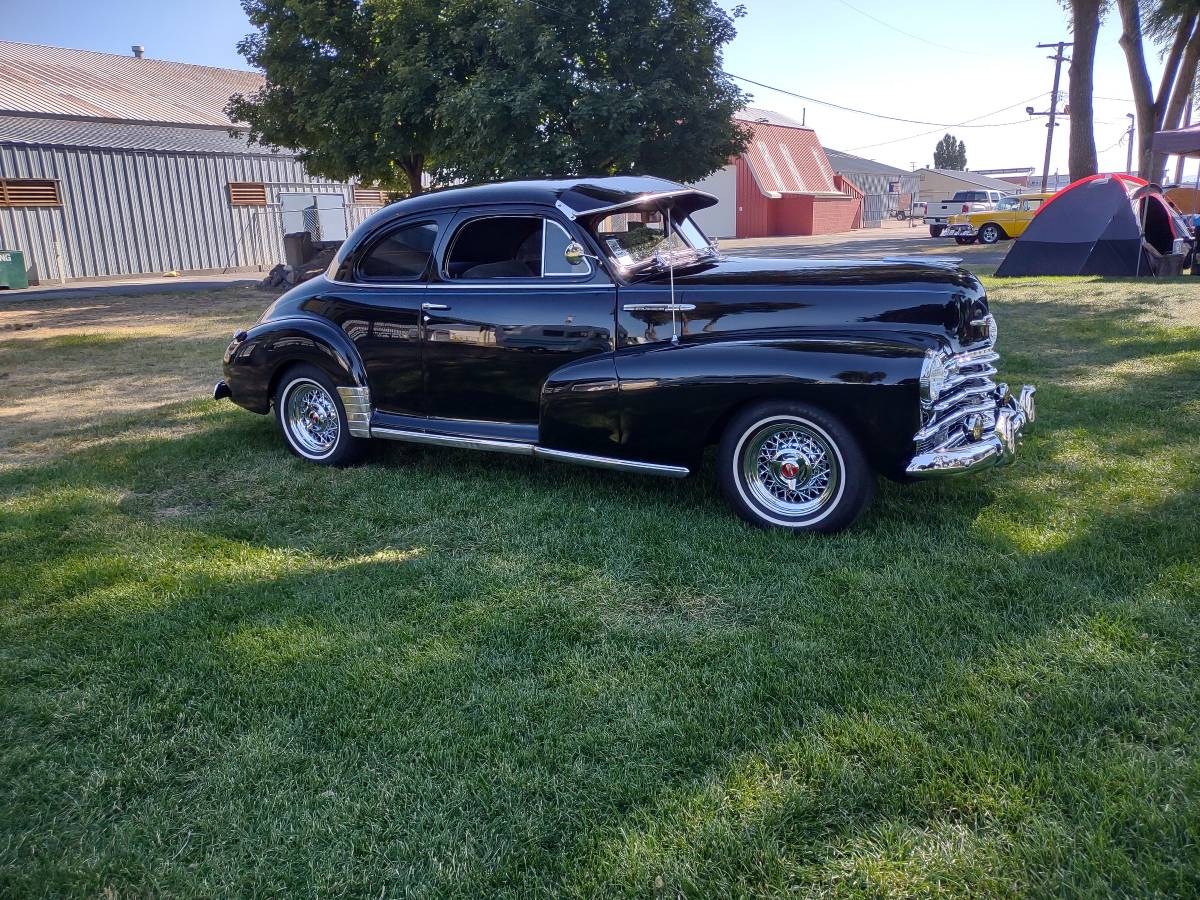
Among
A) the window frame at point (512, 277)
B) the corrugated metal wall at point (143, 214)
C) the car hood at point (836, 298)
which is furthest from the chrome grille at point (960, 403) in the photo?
the corrugated metal wall at point (143, 214)

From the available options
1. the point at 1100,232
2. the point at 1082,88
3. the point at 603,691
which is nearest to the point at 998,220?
the point at 1082,88

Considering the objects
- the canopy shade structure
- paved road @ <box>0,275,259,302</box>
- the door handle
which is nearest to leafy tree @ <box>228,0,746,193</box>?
paved road @ <box>0,275,259,302</box>

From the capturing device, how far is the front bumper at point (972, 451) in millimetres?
4203

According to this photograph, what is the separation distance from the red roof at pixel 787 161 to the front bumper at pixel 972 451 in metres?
43.7

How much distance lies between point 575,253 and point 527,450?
44.3 inches

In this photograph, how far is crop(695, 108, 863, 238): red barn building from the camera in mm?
46781

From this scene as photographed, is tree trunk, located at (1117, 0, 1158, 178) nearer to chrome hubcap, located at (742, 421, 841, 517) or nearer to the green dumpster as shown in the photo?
chrome hubcap, located at (742, 421, 841, 517)

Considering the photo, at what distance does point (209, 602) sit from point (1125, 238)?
15714 mm

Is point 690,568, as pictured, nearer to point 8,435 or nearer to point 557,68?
point 8,435

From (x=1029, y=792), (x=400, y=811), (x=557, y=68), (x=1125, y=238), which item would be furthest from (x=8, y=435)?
(x=1125, y=238)

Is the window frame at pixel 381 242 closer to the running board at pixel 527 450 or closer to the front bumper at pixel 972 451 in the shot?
the running board at pixel 527 450

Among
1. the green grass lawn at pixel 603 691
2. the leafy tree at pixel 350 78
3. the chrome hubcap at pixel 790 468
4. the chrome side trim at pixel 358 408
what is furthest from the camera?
the leafy tree at pixel 350 78

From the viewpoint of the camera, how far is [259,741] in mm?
2920

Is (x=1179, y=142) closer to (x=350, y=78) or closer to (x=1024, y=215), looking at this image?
(x=1024, y=215)
